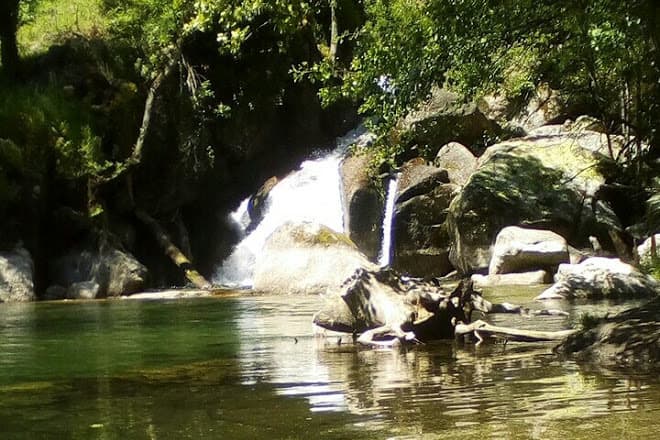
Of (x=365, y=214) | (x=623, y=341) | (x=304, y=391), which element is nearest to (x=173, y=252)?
(x=365, y=214)

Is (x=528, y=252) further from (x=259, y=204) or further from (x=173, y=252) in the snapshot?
(x=259, y=204)

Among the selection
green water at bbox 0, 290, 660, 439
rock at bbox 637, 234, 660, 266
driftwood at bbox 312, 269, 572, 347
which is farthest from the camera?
rock at bbox 637, 234, 660, 266

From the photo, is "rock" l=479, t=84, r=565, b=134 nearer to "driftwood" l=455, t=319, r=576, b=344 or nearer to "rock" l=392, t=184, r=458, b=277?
"rock" l=392, t=184, r=458, b=277

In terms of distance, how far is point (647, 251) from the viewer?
18.5 meters

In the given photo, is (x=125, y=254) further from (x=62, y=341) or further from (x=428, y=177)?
(x=62, y=341)

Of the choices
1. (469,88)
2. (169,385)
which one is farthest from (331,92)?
(169,385)

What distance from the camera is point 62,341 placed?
494 inches

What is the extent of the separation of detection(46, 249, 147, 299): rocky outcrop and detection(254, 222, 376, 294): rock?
3.93 m

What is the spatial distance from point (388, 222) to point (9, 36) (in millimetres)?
13504

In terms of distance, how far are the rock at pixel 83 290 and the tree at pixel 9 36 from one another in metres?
8.22

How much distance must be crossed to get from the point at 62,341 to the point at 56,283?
14.1m

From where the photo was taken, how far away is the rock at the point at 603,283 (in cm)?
1520

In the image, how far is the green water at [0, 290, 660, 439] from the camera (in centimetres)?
545

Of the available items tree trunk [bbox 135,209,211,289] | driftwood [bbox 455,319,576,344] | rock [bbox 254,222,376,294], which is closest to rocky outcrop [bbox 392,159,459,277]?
rock [bbox 254,222,376,294]
